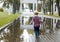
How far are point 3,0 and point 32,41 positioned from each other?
44975 millimetres

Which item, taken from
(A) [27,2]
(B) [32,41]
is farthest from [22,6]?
(B) [32,41]

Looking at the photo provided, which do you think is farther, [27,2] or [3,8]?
[27,2]

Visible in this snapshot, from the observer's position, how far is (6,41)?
12477 mm

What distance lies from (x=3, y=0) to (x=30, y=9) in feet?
107

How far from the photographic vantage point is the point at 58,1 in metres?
48.2

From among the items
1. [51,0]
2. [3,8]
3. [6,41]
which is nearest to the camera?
[6,41]

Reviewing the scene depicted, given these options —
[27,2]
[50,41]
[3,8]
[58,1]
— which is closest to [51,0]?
[58,1]

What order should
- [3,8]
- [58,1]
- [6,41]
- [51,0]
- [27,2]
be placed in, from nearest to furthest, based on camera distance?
[6,41] < [58,1] < [51,0] < [3,8] < [27,2]

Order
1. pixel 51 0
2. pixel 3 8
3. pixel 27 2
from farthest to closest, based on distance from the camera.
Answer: pixel 27 2 < pixel 3 8 < pixel 51 0

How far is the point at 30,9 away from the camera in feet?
291

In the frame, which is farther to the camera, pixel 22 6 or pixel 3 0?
pixel 22 6

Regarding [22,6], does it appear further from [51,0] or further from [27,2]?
[51,0]

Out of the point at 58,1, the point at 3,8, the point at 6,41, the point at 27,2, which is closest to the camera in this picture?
the point at 6,41

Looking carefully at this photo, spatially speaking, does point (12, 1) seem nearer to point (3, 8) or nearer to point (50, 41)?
point (3, 8)
